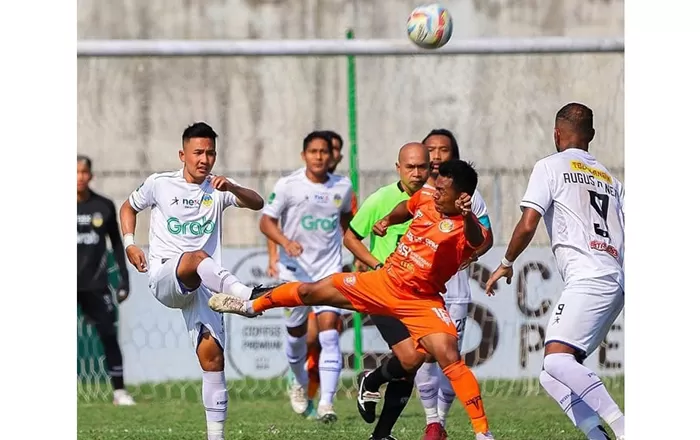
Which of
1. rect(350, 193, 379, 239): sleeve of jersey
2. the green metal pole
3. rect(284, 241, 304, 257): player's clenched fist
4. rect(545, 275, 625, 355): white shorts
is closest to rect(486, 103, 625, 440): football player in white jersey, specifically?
rect(545, 275, 625, 355): white shorts

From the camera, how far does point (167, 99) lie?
19.1m

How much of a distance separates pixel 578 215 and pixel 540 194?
11.1 inches

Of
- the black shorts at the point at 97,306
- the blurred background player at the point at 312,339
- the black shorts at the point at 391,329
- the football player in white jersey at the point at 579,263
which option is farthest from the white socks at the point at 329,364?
the football player in white jersey at the point at 579,263

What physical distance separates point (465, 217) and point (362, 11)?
11952mm

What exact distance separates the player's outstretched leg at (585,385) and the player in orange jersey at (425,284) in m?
0.52

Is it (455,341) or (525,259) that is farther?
(525,259)

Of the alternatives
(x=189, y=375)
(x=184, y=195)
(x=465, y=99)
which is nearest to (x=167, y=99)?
(x=465, y=99)

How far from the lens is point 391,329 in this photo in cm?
894

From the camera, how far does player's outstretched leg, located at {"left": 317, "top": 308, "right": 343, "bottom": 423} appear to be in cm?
1118

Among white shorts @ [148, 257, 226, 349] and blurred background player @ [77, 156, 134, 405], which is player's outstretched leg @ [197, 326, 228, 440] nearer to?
white shorts @ [148, 257, 226, 349]

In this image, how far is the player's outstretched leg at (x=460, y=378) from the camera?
796 centimetres

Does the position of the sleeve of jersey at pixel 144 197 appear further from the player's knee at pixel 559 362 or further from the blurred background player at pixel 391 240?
the player's knee at pixel 559 362

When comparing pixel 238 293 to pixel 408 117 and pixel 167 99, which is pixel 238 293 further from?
pixel 167 99

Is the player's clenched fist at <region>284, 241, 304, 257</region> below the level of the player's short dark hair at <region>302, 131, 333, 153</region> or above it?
below
